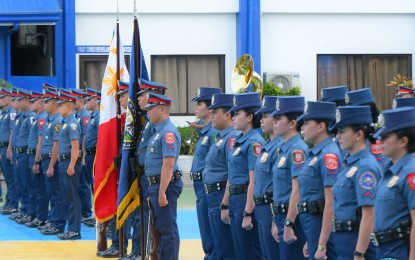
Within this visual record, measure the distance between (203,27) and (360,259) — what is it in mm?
18343

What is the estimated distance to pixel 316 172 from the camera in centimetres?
780

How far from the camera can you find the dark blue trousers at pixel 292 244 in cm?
832

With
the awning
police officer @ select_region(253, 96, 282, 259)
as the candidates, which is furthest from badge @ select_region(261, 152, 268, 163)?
the awning

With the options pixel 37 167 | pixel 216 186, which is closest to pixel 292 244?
pixel 216 186

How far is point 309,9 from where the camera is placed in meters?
25.0

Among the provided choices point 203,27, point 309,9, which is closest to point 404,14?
point 309,9

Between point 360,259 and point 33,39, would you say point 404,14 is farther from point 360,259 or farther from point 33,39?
point 360,259

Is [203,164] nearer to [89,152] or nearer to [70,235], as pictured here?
[70,235]

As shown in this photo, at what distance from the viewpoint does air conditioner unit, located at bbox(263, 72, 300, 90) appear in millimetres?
24797

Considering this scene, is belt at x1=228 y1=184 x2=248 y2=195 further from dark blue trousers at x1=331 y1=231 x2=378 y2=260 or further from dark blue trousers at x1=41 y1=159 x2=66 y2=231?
dark blue trousers at x1=41 y1=159 x2=66 y2=231

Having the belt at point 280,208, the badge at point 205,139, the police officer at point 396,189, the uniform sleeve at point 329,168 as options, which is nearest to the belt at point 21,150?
the badge at point 205,139

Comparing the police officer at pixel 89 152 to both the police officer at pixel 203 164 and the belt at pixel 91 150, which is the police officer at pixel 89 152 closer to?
the belt at pixel 91 150

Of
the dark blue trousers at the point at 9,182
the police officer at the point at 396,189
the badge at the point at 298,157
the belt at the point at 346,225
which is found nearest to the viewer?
the police officer at the point at 396,189

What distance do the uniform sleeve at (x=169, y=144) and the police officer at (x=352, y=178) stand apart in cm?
351
